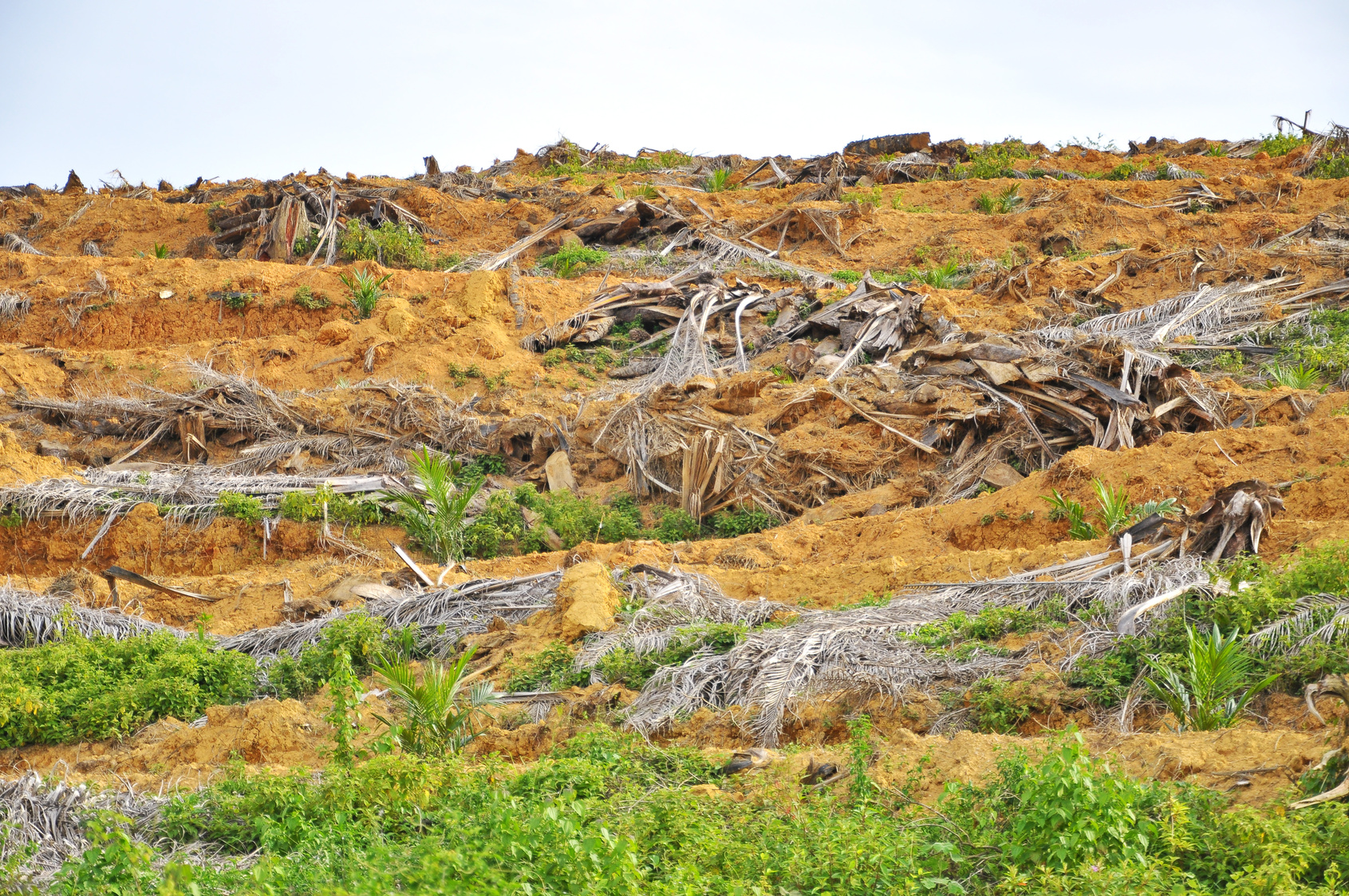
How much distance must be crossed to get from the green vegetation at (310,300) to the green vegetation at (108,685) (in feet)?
26.4

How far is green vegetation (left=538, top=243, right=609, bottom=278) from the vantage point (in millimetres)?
15648

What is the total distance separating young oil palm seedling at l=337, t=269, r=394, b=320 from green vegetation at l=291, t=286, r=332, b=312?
34 centimetres

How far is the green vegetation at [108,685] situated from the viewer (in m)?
5.99

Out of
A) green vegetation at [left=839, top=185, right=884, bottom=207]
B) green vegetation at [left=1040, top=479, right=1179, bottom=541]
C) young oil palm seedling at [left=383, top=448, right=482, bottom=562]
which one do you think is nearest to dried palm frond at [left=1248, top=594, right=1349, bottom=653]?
green vegetation at [left=1040, top=479, right=1179, bottom=541]

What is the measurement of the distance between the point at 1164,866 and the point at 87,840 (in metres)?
4.01

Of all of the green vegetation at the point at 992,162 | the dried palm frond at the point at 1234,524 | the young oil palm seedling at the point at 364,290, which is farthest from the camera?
the green vegetation at the point at 992,162

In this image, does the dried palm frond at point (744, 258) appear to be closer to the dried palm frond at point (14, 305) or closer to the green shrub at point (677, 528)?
the green shrub at point (677, 528)

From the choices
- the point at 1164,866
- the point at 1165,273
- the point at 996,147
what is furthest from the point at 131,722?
the point at 996,147

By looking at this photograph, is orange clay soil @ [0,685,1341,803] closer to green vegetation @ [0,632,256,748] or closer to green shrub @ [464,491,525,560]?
green vegetation @ [0,632,256,748]

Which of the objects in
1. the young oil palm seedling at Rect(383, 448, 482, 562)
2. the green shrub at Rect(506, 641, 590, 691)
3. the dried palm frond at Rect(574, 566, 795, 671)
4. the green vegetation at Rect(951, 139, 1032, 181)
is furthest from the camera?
the green vegetation at Rect(951, 139, 1032, 181)

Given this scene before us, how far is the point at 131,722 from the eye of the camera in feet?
19.8

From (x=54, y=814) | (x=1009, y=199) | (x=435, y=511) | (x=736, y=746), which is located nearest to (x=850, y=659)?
(x=736, y=746)

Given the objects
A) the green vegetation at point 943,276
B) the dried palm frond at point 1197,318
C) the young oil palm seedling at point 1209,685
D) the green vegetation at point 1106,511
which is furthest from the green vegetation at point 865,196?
the young oil palm seedling at point 1209,685

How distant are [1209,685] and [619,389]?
810 centimetres
